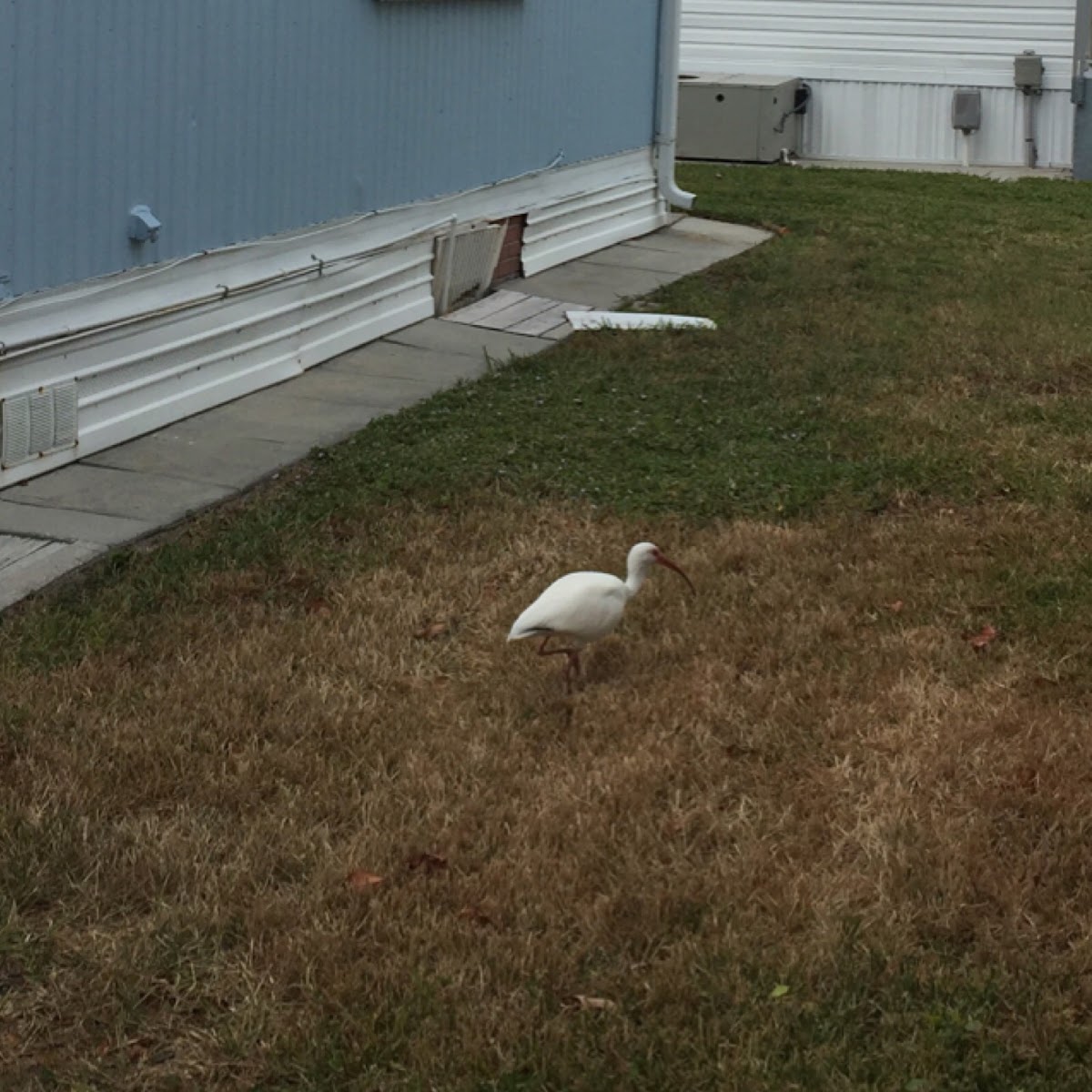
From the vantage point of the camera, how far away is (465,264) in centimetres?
1063

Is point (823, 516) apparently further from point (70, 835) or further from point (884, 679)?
point (70, 835)

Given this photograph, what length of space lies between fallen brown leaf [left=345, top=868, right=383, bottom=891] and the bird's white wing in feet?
3.38

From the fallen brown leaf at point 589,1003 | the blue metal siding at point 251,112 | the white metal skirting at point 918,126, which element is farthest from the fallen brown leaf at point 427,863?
the white metal skirting at point 918,126

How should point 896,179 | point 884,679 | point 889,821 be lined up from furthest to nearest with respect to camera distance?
point 896,179 < point 884,679 < point 889,821

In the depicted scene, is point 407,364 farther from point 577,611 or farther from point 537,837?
point 537,837

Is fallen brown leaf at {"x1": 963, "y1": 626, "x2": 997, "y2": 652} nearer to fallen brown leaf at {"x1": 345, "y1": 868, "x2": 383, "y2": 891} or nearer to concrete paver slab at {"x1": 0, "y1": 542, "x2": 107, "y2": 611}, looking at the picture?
fallen brown leaf at {"x1": 345, "y1": 868, "x2": 383, "y2": 891}

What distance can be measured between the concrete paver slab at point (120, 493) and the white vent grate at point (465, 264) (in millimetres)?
3576

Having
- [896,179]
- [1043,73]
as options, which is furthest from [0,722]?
[1043,73]

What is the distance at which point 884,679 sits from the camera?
203 inches

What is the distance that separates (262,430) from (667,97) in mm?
6900

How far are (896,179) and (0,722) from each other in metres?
14.0

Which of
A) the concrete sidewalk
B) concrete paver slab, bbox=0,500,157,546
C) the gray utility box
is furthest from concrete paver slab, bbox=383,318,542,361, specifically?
the gray utility box

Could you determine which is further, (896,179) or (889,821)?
(896,179)

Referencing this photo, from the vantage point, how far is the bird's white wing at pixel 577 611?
15.9 ft
